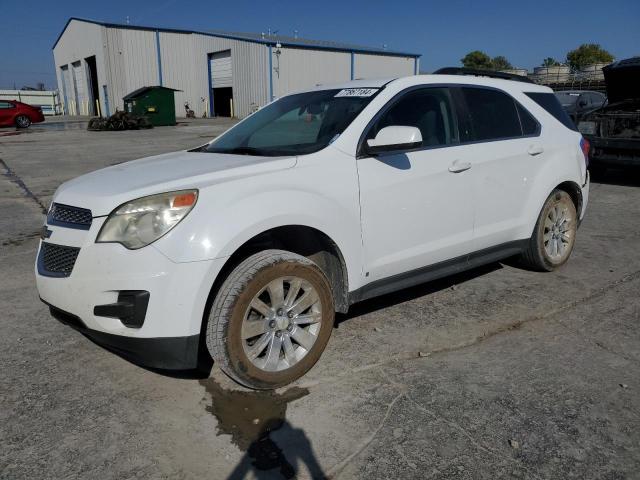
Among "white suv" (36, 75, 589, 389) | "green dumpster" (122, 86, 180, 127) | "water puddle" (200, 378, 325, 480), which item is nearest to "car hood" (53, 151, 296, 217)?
"white suv" (36, 75, 589, 389)

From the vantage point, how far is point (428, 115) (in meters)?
3.72

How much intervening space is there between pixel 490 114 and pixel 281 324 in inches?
95.0

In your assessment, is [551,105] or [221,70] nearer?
[551,105]

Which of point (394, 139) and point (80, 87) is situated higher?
point (80, 87)

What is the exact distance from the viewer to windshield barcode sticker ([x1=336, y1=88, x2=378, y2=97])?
11.6 feet

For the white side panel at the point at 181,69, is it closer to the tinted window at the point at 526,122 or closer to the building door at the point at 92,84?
the building door at the point at 92,84

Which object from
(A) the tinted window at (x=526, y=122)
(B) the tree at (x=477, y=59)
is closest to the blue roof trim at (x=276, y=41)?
(A) the tinted window at (x=526, y=122)

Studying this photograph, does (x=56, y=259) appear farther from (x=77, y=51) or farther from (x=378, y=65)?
(x=77, y=51)

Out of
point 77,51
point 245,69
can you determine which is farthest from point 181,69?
point 77,51

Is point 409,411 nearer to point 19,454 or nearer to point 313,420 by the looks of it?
point 313,420

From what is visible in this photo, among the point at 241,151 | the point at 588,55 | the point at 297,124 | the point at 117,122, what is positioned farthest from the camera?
the point at 588,55

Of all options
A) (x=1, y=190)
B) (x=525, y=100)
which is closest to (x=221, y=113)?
(x=1, y=190)

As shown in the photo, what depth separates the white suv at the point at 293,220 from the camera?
8.41 ft

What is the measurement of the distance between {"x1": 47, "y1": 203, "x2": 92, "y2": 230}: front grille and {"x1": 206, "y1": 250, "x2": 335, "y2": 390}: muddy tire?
0.77m
